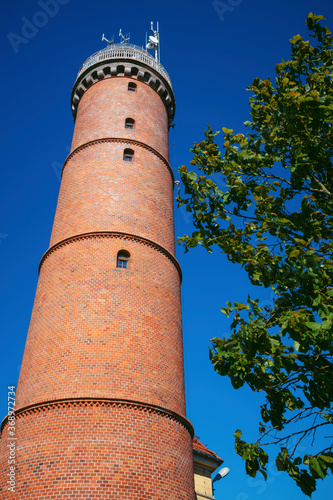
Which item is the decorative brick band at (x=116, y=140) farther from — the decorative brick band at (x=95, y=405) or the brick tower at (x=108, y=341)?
the decorative brick band at (x=95, y=405)

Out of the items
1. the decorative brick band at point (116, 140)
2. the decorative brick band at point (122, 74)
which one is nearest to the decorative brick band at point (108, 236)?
the decorative brick band at point (116, 140)

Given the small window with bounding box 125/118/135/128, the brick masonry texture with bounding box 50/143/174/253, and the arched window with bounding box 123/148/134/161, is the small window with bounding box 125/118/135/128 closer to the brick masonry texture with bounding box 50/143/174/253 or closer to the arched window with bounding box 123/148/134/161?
the brick masonry texture with bounding box 50/143/174/253

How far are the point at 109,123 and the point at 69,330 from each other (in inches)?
317

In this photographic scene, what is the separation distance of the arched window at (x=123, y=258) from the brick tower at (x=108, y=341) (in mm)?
30

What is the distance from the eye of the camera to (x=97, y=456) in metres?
8.94

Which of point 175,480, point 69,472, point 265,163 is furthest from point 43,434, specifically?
point 265,163

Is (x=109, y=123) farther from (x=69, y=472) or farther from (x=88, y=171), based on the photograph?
(x=69, y=472)

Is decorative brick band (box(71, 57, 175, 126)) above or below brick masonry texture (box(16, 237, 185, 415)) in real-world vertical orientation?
above

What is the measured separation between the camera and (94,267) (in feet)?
38.6

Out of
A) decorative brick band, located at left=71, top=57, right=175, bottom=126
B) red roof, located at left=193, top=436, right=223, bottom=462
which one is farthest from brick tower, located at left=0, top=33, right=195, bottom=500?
red roof, located at left=193, top=436, right=223, bottom=462

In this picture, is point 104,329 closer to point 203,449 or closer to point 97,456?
point 97,456

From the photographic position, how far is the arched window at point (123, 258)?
1212 cm

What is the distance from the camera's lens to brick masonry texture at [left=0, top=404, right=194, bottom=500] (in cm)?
866

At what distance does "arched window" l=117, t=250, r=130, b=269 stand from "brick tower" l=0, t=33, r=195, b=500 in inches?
1.2
